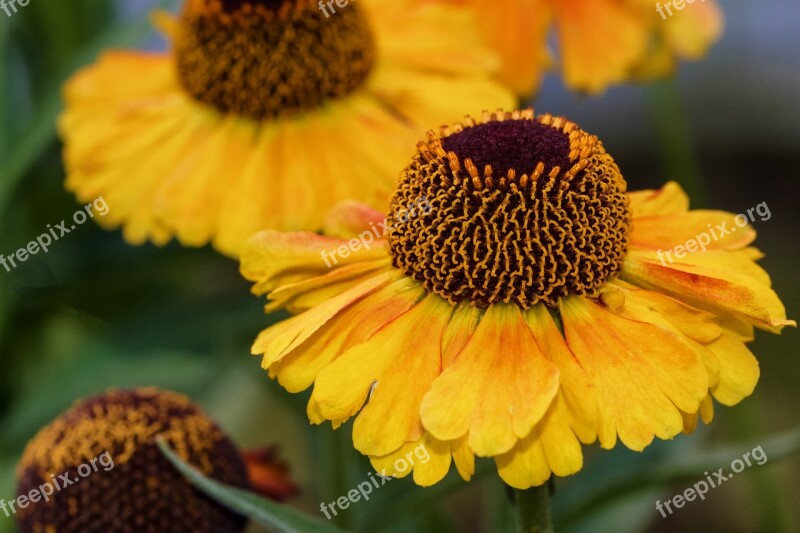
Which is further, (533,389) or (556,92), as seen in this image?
(556,92)

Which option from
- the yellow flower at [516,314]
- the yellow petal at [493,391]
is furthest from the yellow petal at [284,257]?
the yellow petal at [493,391]

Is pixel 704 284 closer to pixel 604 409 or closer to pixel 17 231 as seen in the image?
pixel 604 409

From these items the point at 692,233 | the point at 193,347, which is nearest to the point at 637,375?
the point at 692,233

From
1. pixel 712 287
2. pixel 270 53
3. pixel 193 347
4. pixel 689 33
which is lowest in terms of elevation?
pixel 193 347

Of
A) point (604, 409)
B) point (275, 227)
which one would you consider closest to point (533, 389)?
point (604, 409)

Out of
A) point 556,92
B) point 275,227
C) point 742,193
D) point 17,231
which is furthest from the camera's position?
point 556,92

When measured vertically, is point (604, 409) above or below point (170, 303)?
above

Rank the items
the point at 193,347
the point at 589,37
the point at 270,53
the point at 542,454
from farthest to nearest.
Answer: the point at 193,347 → the point at 589,37 → the point at 270,53 → the point at 542,454

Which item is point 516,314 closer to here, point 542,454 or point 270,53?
point 542,454
